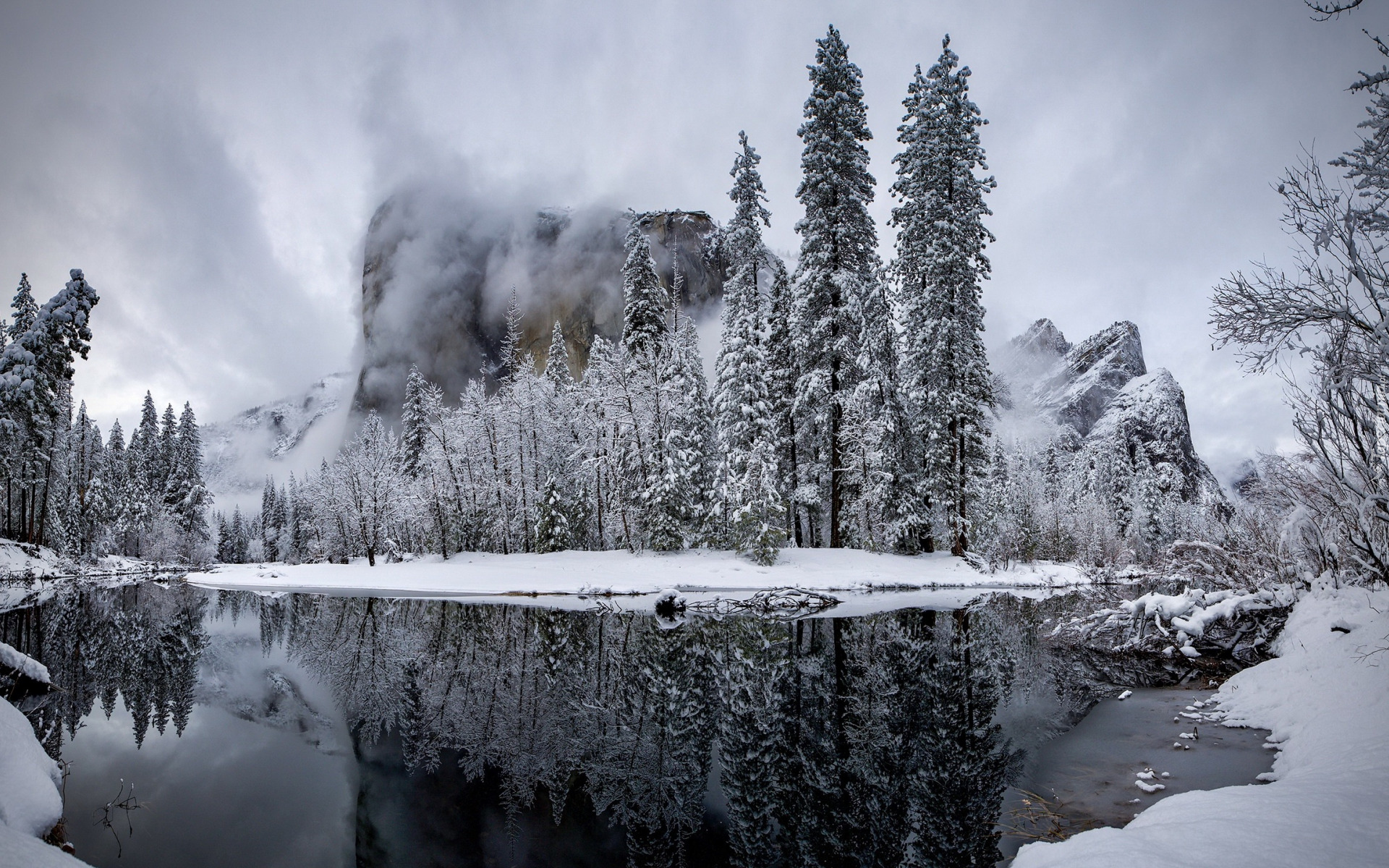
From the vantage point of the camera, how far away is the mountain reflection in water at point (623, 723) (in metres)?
6.20

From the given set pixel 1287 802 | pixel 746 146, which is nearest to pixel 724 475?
pixel 746 146

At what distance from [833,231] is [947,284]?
544 centimetres

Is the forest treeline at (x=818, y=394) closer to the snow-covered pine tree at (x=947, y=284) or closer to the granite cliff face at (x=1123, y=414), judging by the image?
the snow-covered pine tree at (x=947, y=284)

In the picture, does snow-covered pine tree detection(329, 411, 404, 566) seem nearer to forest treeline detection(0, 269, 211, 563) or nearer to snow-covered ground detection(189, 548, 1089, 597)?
snow-covered ground detection(189, 548, 1089, 597)

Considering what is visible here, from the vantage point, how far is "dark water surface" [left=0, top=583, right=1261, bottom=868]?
623 centimetres

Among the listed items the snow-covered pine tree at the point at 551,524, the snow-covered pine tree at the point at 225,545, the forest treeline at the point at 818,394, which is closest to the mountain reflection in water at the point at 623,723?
the forest treeline at the point at 818,394

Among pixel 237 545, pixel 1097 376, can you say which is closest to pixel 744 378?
pixel 237 545

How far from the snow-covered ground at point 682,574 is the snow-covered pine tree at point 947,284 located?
3212 mm

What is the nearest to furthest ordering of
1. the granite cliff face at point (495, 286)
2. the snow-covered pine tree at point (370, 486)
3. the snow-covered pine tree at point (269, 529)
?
the snow-covered pine tree at point (370, 486), the snow-covered pine tree at point (269, 529), the granite cliff face at point (495, 286)

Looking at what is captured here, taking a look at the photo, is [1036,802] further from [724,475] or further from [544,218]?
[544,218]

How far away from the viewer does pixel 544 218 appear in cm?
14088

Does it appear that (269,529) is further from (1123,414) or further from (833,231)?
(1123,414)

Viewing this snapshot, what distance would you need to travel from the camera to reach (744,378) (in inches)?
1078

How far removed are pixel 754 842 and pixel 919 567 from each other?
69.5 feet
